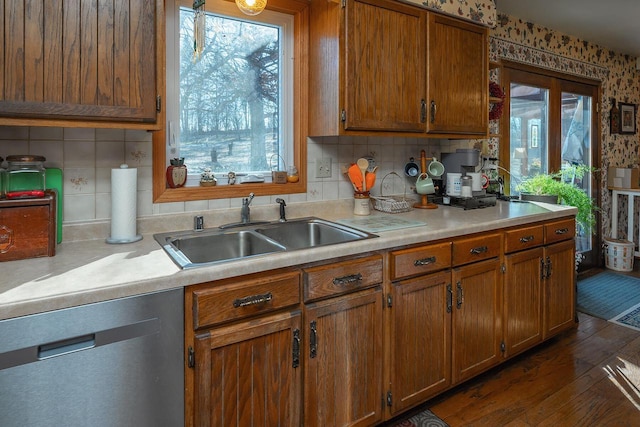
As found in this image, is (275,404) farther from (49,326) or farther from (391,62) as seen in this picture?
(391,62)

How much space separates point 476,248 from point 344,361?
2.95 feet

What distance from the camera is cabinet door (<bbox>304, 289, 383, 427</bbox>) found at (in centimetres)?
148

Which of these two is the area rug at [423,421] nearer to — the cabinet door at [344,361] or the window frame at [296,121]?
the cabinet door at [344,361]

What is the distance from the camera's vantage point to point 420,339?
5.86ft

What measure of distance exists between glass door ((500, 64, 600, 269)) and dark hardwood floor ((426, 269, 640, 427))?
1.41 meters

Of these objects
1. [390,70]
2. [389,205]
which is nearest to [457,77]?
[390,70]

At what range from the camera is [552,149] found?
12.6 ft

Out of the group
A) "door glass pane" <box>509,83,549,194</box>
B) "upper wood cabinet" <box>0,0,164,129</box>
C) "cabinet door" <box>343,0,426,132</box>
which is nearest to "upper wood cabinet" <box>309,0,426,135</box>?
"cabinet door" <box>343,0,426,132</box>

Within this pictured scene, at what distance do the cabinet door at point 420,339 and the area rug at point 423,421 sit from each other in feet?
0.31

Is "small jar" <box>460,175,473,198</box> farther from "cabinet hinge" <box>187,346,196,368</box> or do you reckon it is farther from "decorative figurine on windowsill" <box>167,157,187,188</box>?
"cabinet hinge" <box>187,346,196,368</box>

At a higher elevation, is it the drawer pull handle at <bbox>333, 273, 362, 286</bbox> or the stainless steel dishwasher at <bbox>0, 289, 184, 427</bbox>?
the drawer pull handle at <bbox>333, 273, 362, 286</bbox>

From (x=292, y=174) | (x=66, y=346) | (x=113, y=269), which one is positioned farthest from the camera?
(x=292, y=174)

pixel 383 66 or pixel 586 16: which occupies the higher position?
pixel 586 16

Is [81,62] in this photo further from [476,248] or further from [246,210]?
[476,248]
